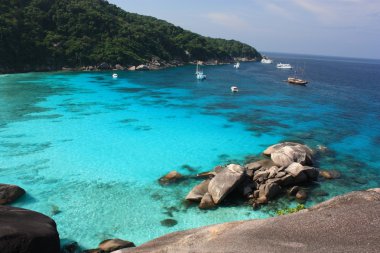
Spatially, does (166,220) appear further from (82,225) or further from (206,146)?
(206,146)

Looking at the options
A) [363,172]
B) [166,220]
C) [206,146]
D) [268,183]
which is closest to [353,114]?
[363,172]

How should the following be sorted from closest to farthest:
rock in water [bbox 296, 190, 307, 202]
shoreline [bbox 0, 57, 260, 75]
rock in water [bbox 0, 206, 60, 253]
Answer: rock in water [bbox 0, 206, 60, 253] < rock in water [bbox 296, 190, 307, 202] < shoreline [bbox 0, 57, 260, 75]

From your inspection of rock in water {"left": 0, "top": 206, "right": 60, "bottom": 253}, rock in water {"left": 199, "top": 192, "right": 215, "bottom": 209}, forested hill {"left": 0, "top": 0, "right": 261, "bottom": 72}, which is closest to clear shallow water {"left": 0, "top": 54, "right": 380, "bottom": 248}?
rock in water {"left": 199, "top": 192, "right": 215, "bottom": 209}

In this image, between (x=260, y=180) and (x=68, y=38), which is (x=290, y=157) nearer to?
(x=260, y=180)

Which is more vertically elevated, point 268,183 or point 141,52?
point 141,52

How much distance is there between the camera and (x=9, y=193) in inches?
810

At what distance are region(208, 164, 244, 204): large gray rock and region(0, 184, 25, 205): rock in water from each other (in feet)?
43.6

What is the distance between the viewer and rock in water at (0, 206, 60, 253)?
1146 centimetres

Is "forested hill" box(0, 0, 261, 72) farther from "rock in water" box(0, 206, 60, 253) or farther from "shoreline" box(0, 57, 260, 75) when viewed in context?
"rock in water" box(0, 206, 60, 253)

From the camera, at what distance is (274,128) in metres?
41.3

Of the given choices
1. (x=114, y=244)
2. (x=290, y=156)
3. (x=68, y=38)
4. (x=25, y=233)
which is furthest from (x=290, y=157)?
(x=68, y=38)

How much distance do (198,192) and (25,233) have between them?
11882 millimetres

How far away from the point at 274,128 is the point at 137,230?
91.9ft

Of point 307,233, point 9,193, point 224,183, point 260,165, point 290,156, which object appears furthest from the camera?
point 290,156
